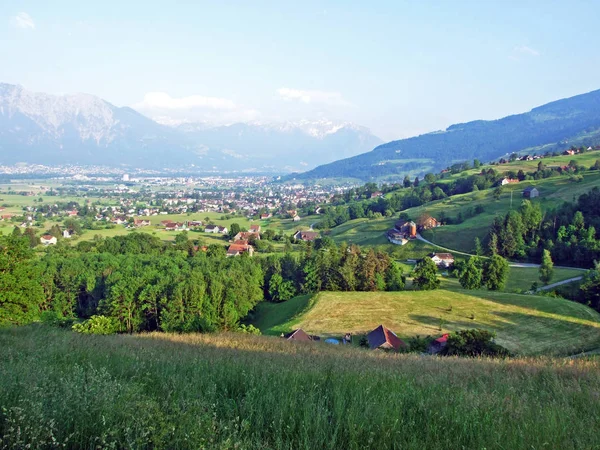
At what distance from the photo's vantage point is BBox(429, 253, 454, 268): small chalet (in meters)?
62.0

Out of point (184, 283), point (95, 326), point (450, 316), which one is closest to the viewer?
point (95, 326)

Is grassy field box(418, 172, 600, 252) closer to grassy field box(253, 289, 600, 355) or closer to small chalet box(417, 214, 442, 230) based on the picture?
small chalet box(417, 214, 442, 230)

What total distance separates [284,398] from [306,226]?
10299 centimetres

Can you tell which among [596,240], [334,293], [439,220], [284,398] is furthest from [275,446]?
[439,220]

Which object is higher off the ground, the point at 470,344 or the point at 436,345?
the point at 470,344

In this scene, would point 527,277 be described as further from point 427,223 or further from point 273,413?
point 273,413

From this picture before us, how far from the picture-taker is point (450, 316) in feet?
116

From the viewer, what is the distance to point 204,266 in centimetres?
4912

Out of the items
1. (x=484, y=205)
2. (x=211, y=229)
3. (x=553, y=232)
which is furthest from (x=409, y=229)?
(x=211, y=229)

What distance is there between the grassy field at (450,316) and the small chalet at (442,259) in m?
18.8

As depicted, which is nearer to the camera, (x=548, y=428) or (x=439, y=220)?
(x=548, y=428)

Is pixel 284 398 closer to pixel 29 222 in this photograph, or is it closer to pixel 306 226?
pixel 306 226

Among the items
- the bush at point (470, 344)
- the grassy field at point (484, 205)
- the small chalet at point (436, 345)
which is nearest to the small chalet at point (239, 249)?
the grassy field at point (484, 205)

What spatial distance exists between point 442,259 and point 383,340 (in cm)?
3739
